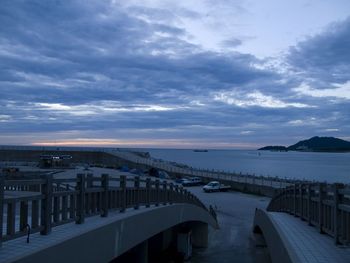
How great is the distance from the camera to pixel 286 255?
8539 millimetres

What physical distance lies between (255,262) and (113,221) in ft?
35.3

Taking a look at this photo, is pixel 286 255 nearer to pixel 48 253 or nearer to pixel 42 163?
pixel 48 253

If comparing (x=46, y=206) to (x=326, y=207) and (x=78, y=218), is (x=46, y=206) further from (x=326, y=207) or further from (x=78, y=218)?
(x=326, y=207)

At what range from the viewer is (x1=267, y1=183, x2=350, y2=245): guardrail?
8414mm

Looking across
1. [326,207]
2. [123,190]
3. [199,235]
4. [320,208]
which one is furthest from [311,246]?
[199,235]

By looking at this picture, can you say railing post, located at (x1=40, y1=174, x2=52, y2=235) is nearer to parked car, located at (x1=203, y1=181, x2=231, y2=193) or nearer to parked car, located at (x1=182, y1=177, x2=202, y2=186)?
parked car, located at (x1=203, y1=181, x2=231, y2=193)

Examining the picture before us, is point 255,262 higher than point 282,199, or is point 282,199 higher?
point 282,199

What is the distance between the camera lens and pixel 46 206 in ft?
24.5

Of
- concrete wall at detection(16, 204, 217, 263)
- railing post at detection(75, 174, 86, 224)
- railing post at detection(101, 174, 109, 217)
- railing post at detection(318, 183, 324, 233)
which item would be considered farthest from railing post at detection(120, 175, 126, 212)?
railing post at detection(318, 183, 324, 233)

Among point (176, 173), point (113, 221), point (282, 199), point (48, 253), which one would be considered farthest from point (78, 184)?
point (176, 173)

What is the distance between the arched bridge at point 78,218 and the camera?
21.8 ft

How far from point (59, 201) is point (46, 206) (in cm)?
65

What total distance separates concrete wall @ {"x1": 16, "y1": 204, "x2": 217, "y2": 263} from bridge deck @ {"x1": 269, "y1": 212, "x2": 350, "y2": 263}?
3.53 metres

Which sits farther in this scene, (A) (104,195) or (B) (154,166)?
(B) (154,166)
